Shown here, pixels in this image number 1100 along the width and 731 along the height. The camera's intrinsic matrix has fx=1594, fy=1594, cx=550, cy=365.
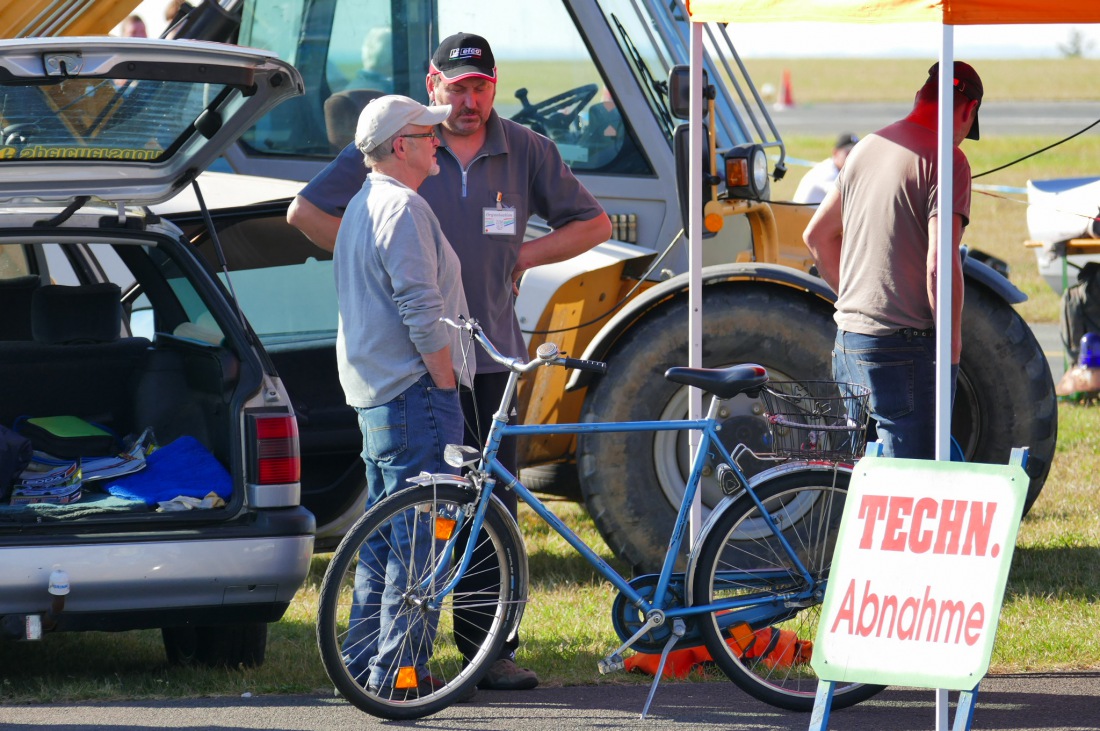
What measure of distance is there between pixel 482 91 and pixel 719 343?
1.58 metres

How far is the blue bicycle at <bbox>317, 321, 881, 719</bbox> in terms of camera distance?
4.81 m

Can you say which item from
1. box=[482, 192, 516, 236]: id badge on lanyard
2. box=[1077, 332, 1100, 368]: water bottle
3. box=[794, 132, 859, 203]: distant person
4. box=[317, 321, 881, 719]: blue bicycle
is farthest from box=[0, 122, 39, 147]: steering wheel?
box=[794, 132, 859, 203]: distant person

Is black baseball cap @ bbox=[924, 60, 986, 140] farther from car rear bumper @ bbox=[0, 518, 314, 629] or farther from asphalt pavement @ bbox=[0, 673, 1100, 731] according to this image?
car rear bumper @ bbox=[0, 518, 314, 629]

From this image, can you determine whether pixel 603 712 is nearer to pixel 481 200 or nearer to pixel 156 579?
pixel 156 579

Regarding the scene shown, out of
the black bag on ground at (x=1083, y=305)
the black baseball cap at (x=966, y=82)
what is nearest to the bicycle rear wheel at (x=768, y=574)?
the black baseball cap at (x=966, y=82)

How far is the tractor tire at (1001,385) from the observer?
6.41 m

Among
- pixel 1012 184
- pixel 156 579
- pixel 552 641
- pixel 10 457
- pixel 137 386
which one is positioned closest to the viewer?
pixel 156 579

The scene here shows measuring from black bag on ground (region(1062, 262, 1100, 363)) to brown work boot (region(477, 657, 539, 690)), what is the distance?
21.1 feet

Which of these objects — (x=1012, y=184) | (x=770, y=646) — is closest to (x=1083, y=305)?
(x=770, y=646)

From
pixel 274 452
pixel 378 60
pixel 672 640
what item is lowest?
pixel 672 640

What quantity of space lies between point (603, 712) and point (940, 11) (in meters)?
2.35

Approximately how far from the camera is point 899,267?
512cm

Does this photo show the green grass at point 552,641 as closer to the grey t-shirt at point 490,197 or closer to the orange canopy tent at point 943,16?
the grey t-shirt at point 490,197

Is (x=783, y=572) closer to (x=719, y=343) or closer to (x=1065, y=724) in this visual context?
(x=1065, y=724)
